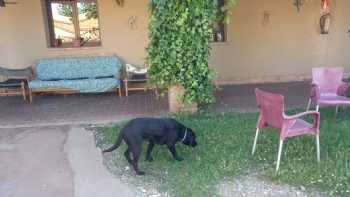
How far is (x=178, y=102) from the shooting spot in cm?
496

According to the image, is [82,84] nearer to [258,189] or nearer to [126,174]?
[126,174]

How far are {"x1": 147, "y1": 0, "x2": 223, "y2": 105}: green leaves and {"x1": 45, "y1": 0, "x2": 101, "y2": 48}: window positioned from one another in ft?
9.42

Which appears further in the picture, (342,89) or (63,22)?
(63,22)

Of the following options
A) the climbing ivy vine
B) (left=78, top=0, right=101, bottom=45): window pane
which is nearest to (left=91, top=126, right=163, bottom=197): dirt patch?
the climbing ivy vine

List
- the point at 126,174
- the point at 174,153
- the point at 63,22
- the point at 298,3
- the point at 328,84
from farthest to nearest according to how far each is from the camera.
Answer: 1. the point at 63,22
2. the point at 298,3
3. the point at 328,84
4. the point at 174,153
5. the point at 126,174

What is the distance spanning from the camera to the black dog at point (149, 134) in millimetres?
3152

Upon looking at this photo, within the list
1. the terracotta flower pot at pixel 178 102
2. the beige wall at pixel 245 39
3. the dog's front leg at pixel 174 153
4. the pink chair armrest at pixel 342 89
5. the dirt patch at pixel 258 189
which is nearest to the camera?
the dirt patch at pixel 258 189

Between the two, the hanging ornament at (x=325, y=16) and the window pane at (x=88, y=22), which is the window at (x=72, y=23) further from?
the hanging ornament at (x=325, y=16)

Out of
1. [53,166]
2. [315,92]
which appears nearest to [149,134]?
[53,166]

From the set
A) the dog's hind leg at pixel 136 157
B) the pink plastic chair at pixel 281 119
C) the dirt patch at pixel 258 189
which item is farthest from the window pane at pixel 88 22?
the dirt patch at pixel 258 189

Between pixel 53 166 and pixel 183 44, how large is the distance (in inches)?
88.4

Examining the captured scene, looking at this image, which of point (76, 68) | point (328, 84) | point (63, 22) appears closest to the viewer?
A: point (328, 84)

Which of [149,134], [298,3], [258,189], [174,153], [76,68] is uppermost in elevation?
[298,3]

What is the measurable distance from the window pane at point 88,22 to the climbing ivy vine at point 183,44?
9.32 ft
